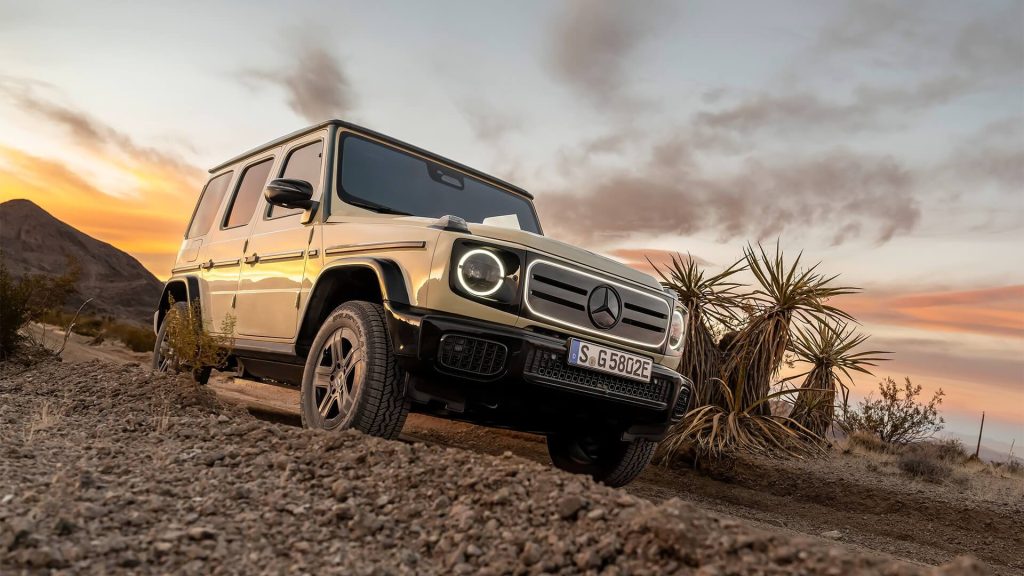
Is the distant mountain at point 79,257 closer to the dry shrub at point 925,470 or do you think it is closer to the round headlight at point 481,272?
the dry shrub at point 925,470

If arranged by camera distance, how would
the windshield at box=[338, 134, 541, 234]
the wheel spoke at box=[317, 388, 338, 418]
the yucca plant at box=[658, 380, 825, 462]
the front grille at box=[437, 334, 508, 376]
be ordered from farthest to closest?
1. the yucca plant at box=[658, 380, 825, 462]
2. the windshield at box=[338, 134, 541, 234]
3. the wheel spoke at box=[317, 388, 338, 418]
4. the front grille at box=[437, 334, 508, 376]

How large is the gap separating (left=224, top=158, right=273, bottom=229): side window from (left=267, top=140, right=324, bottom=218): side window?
0.43 m

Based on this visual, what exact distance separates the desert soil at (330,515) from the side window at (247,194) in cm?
256

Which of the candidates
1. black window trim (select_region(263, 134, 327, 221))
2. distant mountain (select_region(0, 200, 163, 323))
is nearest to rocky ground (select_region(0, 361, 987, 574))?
black window trim (select_region(263, 134, 327, 221))

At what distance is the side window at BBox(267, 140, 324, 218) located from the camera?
17.4 ft

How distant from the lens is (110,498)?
8.96 feet

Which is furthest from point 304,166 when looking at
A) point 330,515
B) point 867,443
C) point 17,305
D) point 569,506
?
point 867,443

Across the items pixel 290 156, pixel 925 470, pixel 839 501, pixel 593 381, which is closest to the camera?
pixel 593 381

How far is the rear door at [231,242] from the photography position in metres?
6.17

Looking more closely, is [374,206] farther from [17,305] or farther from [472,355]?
[17,305]

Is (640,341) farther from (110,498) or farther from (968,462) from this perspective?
(968,462)

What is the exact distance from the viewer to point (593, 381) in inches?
160

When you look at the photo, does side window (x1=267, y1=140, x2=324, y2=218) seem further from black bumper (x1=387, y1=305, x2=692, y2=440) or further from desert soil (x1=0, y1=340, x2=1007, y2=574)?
desert soil (x1=0, y1=340, x2=1007, y2=574)

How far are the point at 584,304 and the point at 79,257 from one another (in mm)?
94366
